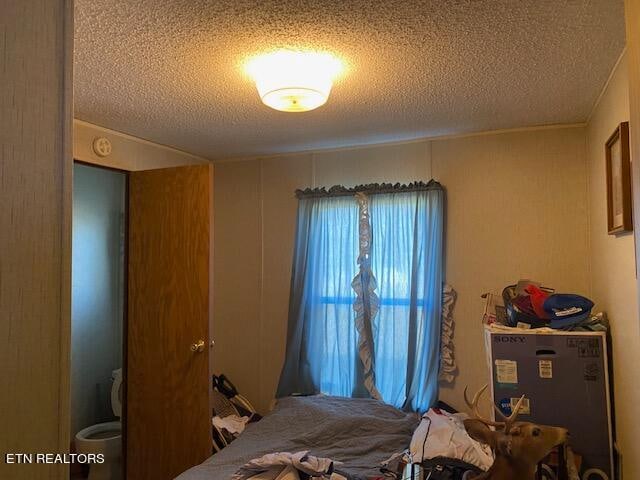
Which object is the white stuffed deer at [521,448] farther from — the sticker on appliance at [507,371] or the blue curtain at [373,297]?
the blue curtain at [373,297]

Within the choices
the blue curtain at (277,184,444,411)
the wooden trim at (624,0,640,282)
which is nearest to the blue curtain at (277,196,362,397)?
the blue curtain at (277,184,444,411)

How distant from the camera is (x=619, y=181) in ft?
5.88

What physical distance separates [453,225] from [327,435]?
1.60 m

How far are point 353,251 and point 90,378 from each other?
2.28m

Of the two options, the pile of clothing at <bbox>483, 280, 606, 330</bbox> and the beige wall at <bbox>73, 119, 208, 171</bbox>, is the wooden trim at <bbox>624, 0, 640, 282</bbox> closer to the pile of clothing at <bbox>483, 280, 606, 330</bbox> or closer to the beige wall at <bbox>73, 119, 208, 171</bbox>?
the pile of clothing at <bbox>483, 280, 606, 330</bbox>

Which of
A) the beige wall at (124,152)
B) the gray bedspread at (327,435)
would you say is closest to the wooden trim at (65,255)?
the gray bedspread at (327,435)

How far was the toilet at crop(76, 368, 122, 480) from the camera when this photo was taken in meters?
2.76

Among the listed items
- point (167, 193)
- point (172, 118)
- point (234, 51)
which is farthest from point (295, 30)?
point (167, 193)

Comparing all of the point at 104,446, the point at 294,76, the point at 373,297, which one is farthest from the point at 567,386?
the point at 104,446

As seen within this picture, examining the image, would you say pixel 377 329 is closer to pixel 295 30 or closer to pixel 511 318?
pixel 511 318

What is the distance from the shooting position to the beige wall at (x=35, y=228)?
609 millimetres

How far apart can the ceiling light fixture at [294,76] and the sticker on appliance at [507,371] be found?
1567mm

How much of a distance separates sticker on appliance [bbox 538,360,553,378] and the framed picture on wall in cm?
69

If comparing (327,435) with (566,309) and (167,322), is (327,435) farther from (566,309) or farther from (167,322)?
(566,309)
